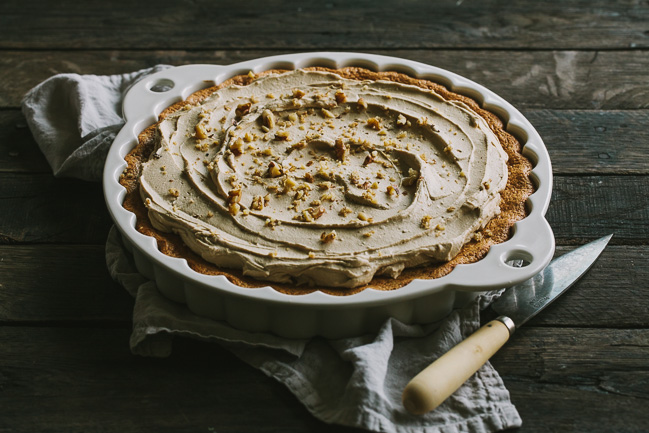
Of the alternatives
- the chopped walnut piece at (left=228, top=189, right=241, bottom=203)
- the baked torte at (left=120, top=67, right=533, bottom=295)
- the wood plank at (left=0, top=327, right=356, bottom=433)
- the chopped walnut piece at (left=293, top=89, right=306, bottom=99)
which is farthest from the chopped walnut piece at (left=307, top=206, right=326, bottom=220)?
the chopped walnut piece at (left=293, top=89, right=306, bottom=99)

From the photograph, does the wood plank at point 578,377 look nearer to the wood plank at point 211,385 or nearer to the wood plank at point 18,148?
the wood plank at point 211,385

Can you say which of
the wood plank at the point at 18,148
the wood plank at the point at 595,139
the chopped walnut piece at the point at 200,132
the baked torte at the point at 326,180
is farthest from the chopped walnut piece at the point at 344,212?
the wood plank at the point at 18,148

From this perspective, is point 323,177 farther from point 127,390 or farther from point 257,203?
point 127,390

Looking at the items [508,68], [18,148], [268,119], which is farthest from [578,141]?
[18,148]

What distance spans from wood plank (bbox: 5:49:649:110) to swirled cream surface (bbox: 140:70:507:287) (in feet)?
2.37

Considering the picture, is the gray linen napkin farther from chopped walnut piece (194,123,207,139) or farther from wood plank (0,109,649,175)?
wood plank (0,109,649,175)

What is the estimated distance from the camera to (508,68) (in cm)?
351

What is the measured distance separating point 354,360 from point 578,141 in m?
1.50

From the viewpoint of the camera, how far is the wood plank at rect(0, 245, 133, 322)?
240 centimetres

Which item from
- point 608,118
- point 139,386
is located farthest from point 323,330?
point 608,118

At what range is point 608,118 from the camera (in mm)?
3221

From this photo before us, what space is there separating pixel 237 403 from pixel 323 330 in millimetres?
311

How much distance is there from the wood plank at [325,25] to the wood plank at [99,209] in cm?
98

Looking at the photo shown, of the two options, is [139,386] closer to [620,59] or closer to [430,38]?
[430,38]
